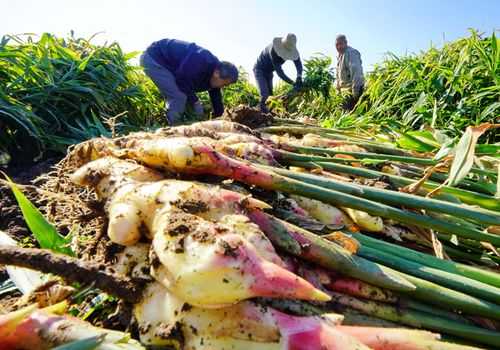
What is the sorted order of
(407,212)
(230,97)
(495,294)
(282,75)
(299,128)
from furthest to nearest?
(282,75) → (230,97) → (299,128) → (407,212) → (495,294)

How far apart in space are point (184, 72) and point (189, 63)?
147 millimetres

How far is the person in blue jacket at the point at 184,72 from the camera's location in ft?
13.2

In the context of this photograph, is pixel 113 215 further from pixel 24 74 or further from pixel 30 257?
pixel 24 74

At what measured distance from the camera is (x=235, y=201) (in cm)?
81

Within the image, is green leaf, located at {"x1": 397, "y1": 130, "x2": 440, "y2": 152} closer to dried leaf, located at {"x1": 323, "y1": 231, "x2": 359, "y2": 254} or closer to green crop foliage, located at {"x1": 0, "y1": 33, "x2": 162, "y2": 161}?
dried leaf, located at {"x1": 323, "y1": 231, "x2": 359, "y2": 254}

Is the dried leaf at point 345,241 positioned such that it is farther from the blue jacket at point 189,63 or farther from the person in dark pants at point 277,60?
the person in dark pants at point 277,60

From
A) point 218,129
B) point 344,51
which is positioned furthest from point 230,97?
point 218,129

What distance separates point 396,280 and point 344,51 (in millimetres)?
6439

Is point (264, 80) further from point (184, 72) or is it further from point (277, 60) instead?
point (184, 72)

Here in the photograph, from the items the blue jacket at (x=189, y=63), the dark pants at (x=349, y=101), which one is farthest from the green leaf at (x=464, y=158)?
the dark pants at (x=349, y=101)

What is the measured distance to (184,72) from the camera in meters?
4.22

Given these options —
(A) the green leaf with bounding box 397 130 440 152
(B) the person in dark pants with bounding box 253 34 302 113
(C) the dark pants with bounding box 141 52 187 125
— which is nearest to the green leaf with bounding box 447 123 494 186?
(A) the green leaf with bounding box 397 130 440 152

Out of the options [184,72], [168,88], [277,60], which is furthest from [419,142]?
[277,60]

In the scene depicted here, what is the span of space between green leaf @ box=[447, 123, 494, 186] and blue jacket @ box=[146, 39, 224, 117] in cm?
325
